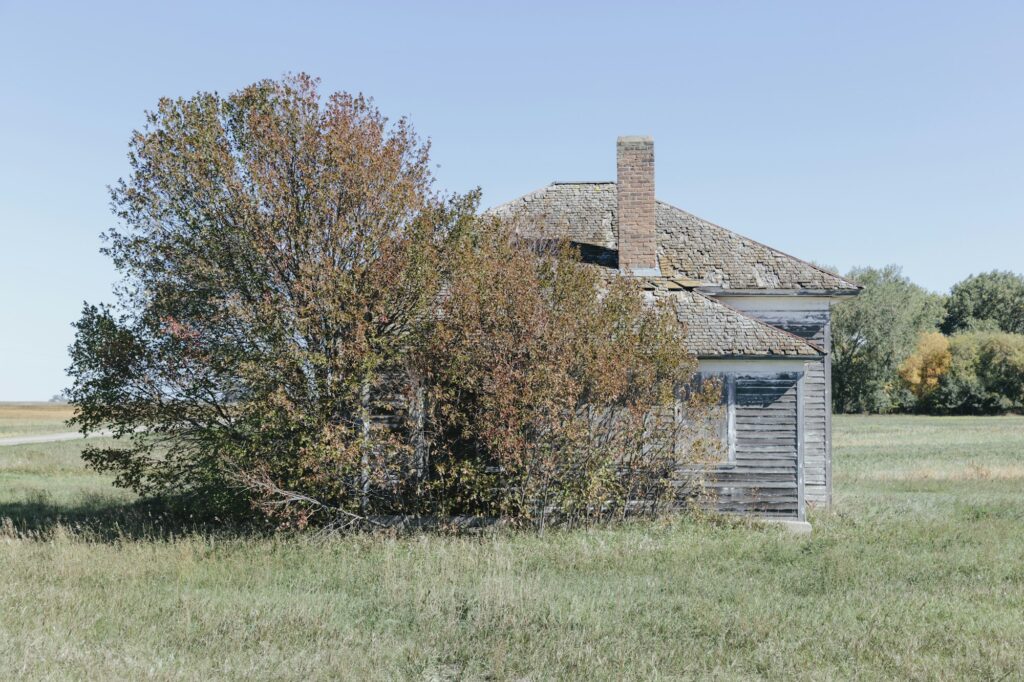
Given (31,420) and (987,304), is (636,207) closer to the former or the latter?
(31,420)

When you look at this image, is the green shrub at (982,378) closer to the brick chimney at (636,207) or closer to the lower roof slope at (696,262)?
the lower roof slope at (696,262)

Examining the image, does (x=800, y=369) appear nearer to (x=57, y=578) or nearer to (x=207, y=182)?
(x=207, y=182)

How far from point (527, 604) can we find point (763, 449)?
351 inches

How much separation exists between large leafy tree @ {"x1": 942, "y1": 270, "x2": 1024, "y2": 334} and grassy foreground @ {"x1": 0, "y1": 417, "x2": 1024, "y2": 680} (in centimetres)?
9029

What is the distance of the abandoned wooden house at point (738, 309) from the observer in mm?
17172

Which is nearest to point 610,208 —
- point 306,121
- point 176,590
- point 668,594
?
point 306,121

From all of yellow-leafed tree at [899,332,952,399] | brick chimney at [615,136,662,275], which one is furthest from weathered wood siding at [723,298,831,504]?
yellow-leafed tree at [899,332,952,399]

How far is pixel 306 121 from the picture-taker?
14867 millimetres

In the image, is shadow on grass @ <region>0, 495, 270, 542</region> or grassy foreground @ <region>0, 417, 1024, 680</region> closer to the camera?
grassy foreground @ <region>0, 417, 1024, 680</region>

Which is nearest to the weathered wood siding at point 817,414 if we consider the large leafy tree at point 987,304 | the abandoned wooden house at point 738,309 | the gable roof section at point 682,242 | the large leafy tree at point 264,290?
the abandoned wooden house at point 738,309

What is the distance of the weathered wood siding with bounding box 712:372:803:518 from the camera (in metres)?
17.2

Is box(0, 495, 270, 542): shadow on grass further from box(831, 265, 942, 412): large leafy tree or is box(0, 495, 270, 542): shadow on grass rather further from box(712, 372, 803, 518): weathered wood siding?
box(831, 265, 942, 412): large leafy tree

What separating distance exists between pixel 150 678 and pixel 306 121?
1000 centimetres

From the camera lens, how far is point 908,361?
8338cm
